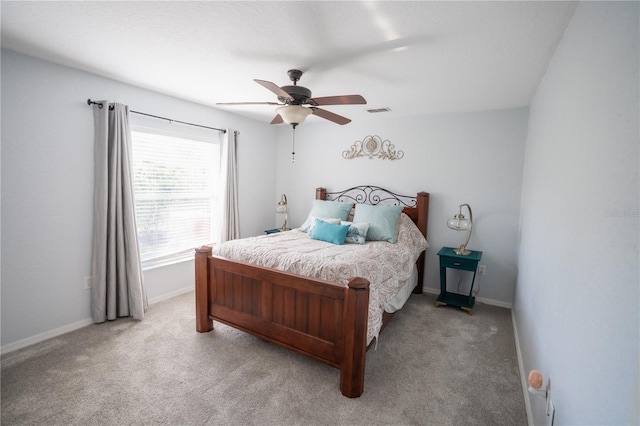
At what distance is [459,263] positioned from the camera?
353 centimetres

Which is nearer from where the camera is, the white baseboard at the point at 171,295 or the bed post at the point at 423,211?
the white baseboard at the point at 171,295

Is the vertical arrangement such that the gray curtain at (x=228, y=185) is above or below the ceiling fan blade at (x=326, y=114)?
below

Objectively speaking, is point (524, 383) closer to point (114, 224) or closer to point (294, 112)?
point (294, 112)

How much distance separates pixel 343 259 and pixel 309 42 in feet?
5.47

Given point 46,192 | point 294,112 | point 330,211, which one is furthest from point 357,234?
point 46,192

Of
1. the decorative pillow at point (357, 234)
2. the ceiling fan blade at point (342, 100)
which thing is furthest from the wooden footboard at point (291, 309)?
the ceiling fan blade at point (342, 100)

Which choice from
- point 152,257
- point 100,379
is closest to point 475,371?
point 100,379

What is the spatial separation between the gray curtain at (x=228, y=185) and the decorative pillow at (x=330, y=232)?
138 cm

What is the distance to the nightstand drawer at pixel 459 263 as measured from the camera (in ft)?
11.3

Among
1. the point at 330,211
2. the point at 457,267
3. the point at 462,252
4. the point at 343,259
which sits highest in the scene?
the point at 330,211

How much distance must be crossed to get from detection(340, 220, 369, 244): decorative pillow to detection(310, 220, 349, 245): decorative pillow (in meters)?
0.08

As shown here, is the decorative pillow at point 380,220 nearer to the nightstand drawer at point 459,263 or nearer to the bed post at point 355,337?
the nightstand drawer at point 459,263

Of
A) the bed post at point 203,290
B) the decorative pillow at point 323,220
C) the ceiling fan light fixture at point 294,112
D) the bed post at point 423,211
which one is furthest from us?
the bed post at point 423,211

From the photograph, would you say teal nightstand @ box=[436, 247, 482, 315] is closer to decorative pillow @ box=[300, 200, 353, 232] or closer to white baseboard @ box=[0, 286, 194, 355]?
decorative pillow @ box=[300, 200, 353, 232]
